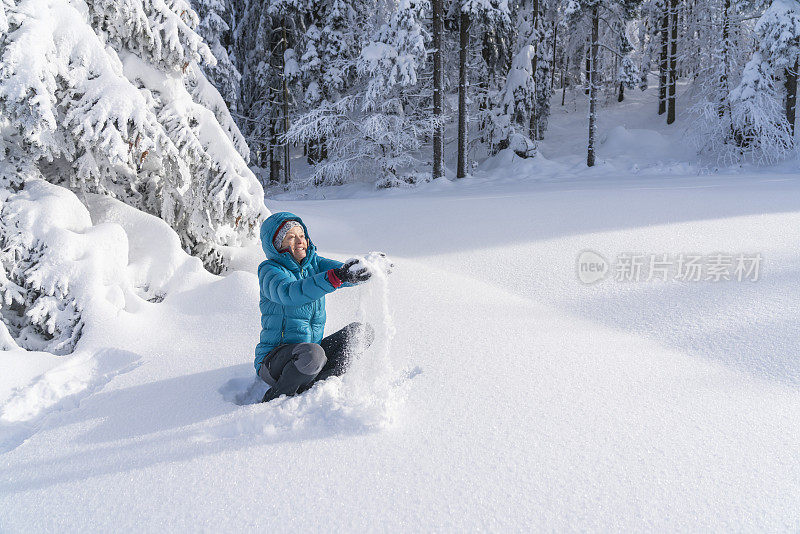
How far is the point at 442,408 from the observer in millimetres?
3326

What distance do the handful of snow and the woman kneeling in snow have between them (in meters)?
0.17

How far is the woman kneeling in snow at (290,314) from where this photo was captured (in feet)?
10.3

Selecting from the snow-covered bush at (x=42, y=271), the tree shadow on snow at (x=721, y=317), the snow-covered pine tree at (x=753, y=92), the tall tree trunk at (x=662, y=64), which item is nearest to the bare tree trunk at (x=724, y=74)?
the snow-covered pine tree at (x=753, y=92)

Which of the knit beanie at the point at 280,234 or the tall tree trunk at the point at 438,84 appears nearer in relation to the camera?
the knit beanie at the point at 280,234

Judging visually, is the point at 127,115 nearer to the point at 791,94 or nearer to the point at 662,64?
the point at 791,94

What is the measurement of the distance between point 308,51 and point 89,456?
1897 cm

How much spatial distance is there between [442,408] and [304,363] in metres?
0.96

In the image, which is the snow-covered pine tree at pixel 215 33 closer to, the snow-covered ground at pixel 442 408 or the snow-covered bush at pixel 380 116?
the snow-covered bush at pixel 380 116

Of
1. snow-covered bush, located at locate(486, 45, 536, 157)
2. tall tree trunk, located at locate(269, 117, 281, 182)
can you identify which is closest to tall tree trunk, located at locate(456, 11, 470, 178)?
snow-covered bush, located at locate(486, 45, 536, 157)

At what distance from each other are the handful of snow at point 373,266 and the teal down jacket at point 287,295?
0.24 meters

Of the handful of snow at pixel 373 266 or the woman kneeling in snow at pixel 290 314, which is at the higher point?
the handful of snow at pixel 373 266

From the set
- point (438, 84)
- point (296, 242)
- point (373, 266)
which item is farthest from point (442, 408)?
point (438, 84)

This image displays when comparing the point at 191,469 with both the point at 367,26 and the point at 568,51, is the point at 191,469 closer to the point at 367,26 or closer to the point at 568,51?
the point at 367,26

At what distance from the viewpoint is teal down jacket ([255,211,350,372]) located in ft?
10.1
